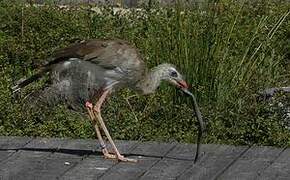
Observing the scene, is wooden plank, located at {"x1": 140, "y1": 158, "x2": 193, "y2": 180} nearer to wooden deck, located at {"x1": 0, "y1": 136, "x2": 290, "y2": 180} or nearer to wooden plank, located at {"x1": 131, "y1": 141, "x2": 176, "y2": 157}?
wooden deck, located at {"x1": 0, "y1": 136, "x2": 290, "y2": 180}

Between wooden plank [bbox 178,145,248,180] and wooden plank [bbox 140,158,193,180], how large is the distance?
5cm

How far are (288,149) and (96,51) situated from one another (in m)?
1.44

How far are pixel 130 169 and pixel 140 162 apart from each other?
144 millimetres

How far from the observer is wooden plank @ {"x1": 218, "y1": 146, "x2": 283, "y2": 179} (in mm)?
5871

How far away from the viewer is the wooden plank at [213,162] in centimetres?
589

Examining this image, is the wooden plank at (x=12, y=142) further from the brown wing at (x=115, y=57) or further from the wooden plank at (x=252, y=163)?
the wooden plank at (x=252, y=163)

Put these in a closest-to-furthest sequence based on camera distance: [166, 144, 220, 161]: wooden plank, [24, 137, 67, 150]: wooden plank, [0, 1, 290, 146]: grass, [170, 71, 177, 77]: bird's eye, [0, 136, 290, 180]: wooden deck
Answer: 1. [0, 136, 290, 180]: wooden deck
2. [166, 144, 220, 161]: wooden plank
3. [170, 71, 177, 77]: bird's eye
4. [24, 137, 67, 150]: wooden plank
5. [0, 1, 290, 146]: grass

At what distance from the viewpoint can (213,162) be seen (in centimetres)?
614

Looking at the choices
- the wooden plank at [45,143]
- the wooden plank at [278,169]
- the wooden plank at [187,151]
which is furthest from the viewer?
the wooden plank at [45,143]

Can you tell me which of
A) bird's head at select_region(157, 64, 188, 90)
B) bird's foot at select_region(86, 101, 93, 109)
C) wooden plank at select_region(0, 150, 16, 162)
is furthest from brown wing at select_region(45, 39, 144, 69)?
wooden plank at select_region(0, 150, 16, 162)

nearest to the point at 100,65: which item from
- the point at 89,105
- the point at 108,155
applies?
the point at 89,105

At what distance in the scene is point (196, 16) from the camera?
9.15 m

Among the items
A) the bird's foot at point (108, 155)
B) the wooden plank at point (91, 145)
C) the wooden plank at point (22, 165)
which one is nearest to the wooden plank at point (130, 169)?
the bird's foot at point (108, 155)

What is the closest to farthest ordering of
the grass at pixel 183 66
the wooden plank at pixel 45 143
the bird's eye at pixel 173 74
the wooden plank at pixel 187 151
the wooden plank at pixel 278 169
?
the wooden plank at pixel 278 169 < the wooden plank at pixel 187 151 < the bird's eye at pixel 173 74 < the wooden plank at pixel 45 143 < the grass at pixel 183 66
